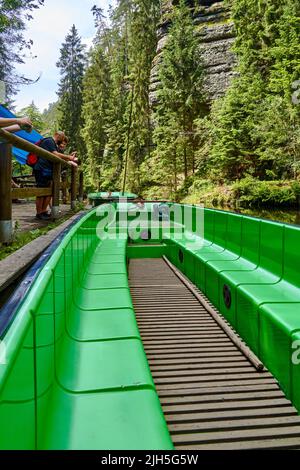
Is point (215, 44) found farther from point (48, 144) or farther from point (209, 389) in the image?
point (209, 389)

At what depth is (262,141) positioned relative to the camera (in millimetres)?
28297

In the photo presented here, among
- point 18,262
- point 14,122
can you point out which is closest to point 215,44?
point 14,122

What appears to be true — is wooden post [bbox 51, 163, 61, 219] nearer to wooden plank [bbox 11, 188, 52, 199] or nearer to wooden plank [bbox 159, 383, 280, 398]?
wooden plank [bbox 11, 188, 52, 199]

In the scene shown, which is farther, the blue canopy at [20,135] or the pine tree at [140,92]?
the pine tree at [140,92]

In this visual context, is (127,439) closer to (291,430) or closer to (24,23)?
(291,430)

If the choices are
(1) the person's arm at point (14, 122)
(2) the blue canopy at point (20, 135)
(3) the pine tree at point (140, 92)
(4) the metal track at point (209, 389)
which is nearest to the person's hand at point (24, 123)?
(1) the person's arm at point (14, 122)

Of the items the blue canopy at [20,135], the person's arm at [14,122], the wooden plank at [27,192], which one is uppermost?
the blue canopy at [20,135]

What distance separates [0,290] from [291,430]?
1.82m

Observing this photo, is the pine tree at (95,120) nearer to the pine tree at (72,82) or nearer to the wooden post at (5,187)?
the pine tree at (72,82)

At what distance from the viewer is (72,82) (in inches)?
2088

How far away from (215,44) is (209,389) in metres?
40.9

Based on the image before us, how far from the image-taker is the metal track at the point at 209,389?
2375 mm

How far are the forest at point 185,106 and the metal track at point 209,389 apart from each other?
50.1ft
